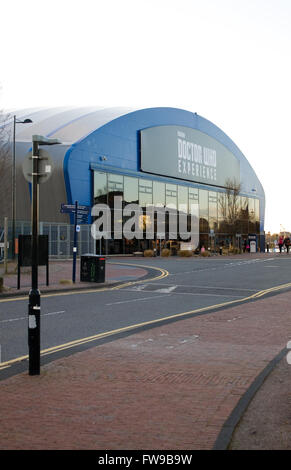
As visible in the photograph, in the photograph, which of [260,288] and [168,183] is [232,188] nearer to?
[168,183]

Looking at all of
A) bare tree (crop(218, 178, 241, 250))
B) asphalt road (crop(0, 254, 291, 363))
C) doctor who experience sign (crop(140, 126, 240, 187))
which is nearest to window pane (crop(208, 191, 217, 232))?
bare tree (crop(218, 178, 241, 250))

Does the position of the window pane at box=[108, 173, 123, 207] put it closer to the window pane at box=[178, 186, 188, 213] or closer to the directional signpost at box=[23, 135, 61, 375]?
the window pane at box=[178, 186, 188, 213]

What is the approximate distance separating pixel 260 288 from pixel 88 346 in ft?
43.3

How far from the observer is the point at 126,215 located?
54.8 m

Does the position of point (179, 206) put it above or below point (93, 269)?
above

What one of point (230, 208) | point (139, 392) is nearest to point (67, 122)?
point (230, 208)

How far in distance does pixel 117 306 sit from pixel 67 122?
3960 centimetres

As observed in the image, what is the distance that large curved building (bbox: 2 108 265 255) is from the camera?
49062 mm

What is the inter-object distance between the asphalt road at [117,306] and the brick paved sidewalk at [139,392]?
1.44 metres

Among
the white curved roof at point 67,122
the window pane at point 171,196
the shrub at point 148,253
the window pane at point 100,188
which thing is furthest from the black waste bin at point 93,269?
the window pane at point 171,196

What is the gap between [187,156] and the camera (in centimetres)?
6481

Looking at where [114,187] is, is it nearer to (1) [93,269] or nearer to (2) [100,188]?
(2) [100,188]
